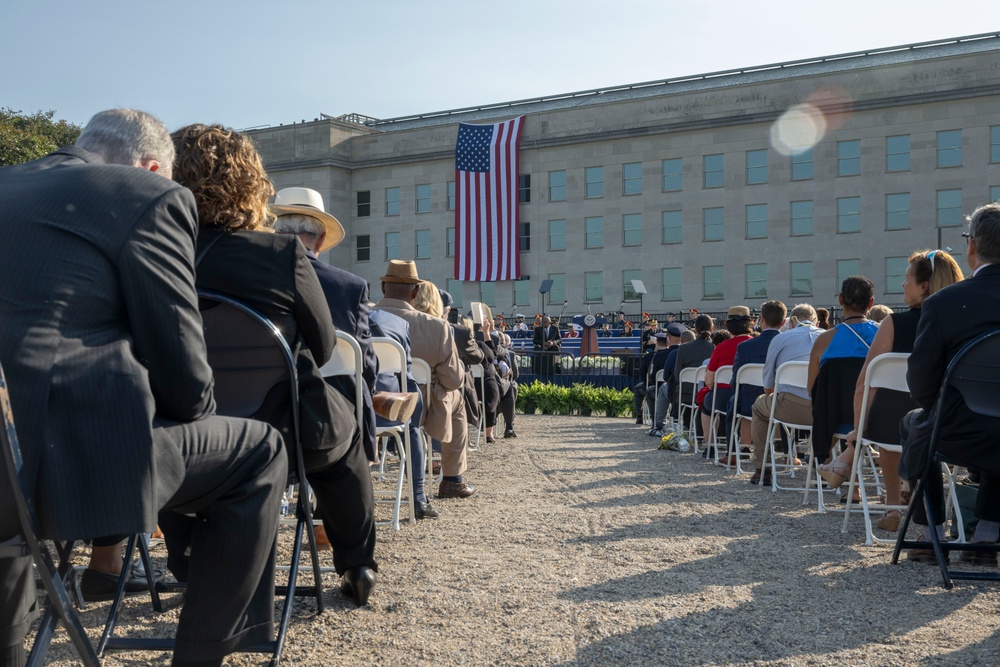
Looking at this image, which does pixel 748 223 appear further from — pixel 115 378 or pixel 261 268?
pixel 115 378

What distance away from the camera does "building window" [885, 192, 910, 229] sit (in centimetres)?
4762

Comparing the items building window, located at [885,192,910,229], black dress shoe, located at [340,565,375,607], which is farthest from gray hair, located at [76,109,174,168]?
building window, located at [885,192,910,229]

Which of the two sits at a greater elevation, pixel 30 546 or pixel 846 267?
pixel 846 267

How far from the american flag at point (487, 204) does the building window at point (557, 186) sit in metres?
2.64

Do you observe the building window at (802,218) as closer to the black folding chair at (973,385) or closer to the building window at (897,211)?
the building window at (897,211)

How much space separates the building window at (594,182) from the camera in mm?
54031

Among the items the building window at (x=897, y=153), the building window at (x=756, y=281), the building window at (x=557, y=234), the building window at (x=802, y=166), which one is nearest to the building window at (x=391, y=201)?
the building window at (x=557, y=234)

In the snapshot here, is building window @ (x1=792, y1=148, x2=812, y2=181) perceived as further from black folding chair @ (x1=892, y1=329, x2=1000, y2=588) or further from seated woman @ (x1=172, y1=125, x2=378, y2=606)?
seated woman @ (x1=172, y1=125, x2=378, y2=606)

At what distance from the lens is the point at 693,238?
2030 inches

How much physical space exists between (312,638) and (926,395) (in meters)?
2.84

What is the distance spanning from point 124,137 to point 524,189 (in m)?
53.2

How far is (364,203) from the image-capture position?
6050 centimetres

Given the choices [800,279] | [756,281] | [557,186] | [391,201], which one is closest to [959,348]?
[800,279]

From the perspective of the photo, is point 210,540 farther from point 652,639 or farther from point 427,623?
point 652,639
